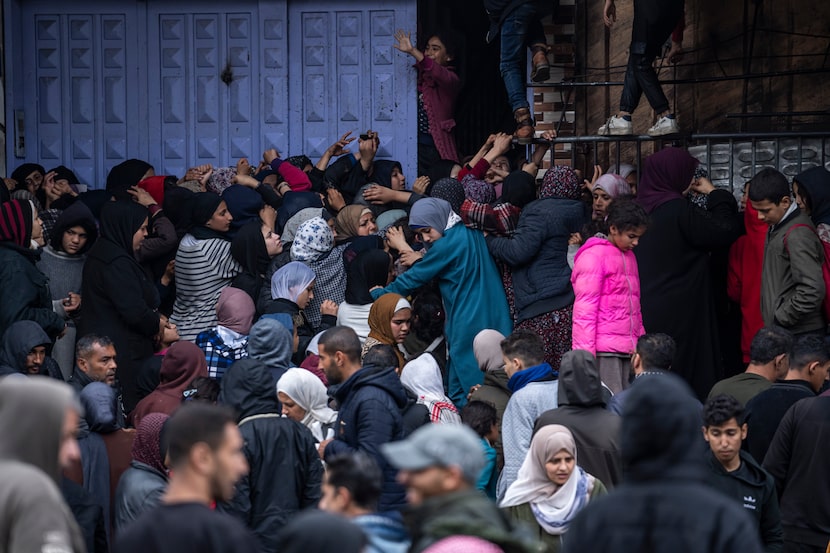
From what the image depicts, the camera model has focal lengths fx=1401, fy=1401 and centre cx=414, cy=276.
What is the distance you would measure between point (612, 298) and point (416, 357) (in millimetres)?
1397

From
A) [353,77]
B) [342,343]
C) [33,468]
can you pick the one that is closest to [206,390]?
[342,343]

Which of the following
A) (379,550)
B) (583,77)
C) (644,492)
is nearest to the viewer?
(644,492)

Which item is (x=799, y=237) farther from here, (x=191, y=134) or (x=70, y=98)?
(x=70, y=98)

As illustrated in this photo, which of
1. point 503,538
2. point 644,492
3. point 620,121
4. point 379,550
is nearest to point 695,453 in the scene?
point 644,492

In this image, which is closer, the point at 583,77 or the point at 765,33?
the point at 765,33

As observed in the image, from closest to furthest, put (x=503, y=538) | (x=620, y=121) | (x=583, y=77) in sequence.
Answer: (x=503, y=538)
(x=620, y=121)
(x=583, y=77)

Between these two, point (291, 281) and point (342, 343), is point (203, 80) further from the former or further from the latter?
point (342, 343)

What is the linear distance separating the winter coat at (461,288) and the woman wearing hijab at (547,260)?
125mm

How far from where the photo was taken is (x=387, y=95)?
13094 mm

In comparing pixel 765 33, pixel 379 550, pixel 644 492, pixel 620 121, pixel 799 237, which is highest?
pixel 765 33

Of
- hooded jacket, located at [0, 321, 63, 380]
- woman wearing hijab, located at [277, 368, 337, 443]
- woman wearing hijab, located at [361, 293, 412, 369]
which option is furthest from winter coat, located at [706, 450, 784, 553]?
hooded jacket, located at [0, 321, 63, 380]

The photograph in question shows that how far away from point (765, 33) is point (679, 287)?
3.20 metres

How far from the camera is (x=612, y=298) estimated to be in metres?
8.56

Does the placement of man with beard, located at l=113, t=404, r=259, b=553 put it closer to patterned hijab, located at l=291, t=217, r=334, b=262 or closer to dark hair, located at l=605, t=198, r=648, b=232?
dark hair, located at l=605, t=198, r=648, b=232
